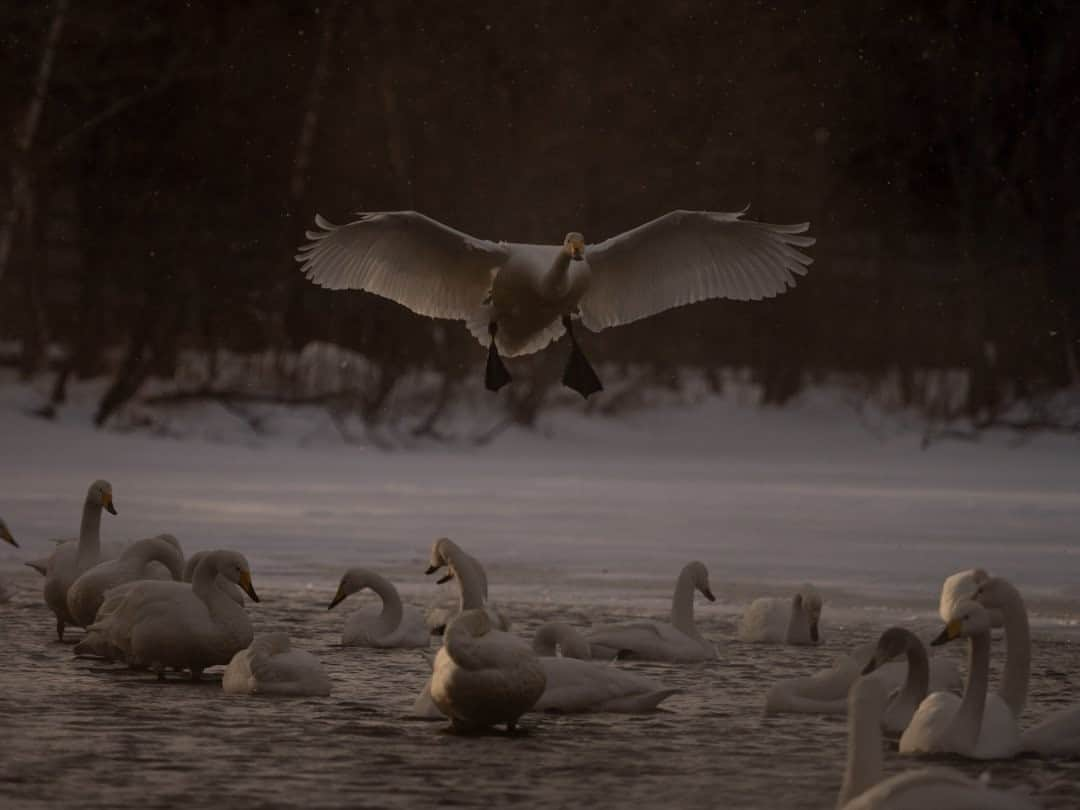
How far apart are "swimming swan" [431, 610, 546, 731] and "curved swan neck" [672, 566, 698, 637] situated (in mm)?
2062

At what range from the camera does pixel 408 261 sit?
13.2 meters

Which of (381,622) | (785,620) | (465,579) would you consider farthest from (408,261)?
(465,579)

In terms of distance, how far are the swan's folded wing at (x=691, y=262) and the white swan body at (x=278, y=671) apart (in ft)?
17.4

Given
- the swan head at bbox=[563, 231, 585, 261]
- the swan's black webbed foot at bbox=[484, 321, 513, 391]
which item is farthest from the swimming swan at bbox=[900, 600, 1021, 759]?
the swan's black webbed foot at bbox=[484, 321, 513, 391]

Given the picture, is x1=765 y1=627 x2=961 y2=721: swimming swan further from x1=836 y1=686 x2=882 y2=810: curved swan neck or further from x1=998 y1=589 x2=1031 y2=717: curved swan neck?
x1=836 y1=686 x2=882 y2=810: curved swan neck

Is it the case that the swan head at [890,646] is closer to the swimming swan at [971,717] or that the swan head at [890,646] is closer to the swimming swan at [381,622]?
the swimming swan at [971,717]

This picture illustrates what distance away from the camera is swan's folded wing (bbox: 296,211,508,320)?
12758mm

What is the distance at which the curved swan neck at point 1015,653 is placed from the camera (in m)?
6.73

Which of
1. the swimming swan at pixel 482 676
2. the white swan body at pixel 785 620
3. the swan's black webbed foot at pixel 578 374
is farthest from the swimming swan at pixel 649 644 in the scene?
the swan's black webbed foot at pixel 578 374

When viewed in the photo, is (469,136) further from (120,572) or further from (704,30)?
(120,572)

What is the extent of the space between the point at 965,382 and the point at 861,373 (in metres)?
1.37

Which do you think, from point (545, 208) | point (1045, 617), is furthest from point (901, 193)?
point (1045, 617)

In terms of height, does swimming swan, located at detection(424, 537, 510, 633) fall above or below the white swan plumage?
above

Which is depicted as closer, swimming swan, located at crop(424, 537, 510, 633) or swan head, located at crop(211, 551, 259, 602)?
swan head, located at crop(211, 551, 259, 602)
